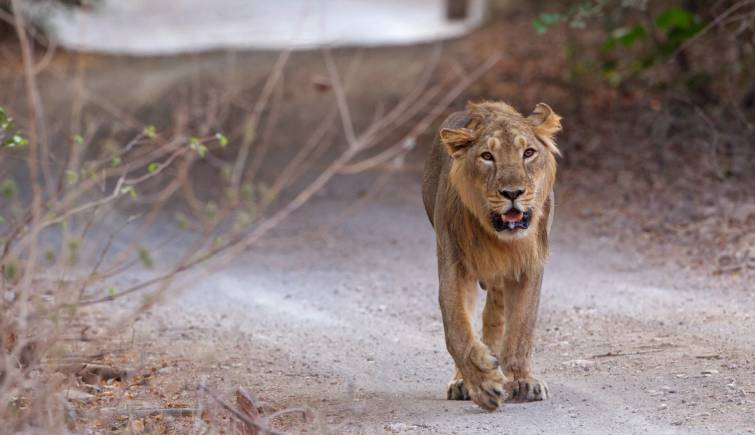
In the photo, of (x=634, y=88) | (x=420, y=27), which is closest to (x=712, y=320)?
(x=634, y=88)

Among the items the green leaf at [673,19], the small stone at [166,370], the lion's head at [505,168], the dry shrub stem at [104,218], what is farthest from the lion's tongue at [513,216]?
the green leaf at [673,19]

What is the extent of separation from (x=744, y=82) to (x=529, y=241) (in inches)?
304

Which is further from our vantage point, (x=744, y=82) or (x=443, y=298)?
(x=744, y=82)

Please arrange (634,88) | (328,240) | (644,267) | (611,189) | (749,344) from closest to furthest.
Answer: (749,344), (644,267), (328,240), (611,189), (634,88)

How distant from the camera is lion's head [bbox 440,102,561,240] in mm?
5641

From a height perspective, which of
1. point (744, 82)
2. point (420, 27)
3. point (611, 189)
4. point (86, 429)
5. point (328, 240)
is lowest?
point (86, 429)

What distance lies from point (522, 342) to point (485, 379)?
1.59ft

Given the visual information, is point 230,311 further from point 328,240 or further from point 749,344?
point 749,344

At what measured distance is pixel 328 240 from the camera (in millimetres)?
10914

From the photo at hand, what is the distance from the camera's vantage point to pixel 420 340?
305 inches

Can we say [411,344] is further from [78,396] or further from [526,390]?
[78,396]

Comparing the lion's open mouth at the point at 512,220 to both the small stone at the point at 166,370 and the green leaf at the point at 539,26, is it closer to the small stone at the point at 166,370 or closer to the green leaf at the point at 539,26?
the small stone at the point at 166,370

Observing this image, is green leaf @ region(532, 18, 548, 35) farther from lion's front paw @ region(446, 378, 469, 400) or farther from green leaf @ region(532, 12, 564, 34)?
lion's front paw @ region(446, 378, 469, 400)

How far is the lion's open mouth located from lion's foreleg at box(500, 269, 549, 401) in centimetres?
47
